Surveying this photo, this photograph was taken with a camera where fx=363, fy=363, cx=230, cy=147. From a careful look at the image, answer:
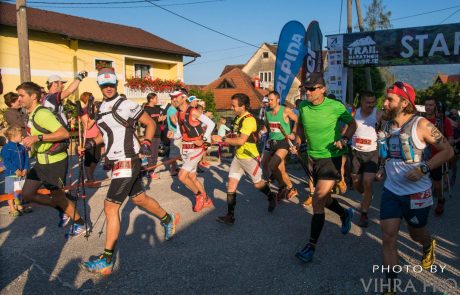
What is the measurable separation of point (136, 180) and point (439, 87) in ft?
143

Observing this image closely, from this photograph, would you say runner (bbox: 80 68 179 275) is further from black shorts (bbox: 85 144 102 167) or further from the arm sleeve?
black shorts (bbox: 85 144 102 167)

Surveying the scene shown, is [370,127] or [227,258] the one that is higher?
[370,127]

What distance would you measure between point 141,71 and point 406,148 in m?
Result: 22.8

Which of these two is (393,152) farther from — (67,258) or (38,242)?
(38,242)

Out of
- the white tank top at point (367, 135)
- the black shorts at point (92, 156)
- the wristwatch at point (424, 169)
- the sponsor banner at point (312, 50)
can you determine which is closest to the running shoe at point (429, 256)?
the wristwatch at point (424, 169)

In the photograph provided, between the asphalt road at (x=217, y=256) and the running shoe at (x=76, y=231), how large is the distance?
0.45ft

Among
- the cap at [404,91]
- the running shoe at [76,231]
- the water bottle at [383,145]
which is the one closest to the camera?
the cap at [404,91]

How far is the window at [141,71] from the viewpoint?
78.2 feet

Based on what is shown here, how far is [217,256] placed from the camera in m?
4.15

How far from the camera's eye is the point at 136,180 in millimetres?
4109

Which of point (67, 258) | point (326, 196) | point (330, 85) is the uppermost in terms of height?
point (330, 85)

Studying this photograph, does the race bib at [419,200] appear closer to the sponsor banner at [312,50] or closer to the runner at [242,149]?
the runner at [242,149]

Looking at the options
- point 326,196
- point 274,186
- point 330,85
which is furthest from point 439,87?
point 326,196

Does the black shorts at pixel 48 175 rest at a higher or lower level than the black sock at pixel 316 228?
higher
